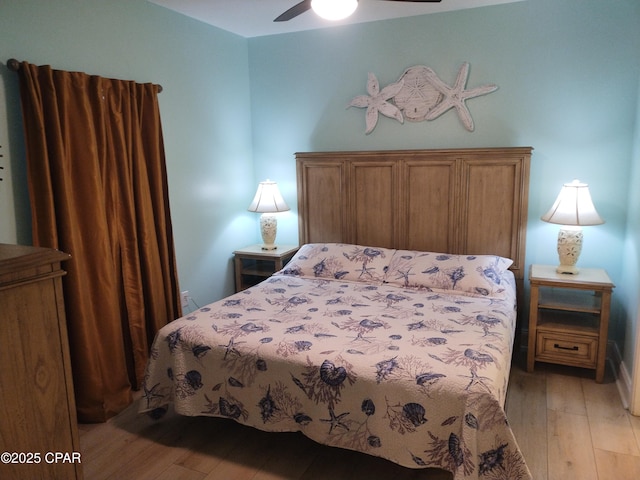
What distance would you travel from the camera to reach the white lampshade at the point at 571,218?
293cm

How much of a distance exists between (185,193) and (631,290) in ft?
10.1

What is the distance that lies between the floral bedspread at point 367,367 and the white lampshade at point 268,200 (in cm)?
96

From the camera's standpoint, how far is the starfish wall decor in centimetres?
343

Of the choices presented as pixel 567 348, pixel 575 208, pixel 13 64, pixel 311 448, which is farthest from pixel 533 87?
pixel 13 64

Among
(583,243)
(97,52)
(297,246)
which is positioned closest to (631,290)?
(583,243)

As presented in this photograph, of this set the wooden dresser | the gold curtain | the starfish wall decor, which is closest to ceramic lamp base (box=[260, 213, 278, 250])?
the gold curtain

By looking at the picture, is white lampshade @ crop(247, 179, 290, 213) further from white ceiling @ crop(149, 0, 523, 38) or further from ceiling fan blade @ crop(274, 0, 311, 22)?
ceiling fan blade @ crop(274, 0, 311, 22)

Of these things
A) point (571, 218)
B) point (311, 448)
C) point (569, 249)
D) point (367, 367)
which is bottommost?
point (311, 448)

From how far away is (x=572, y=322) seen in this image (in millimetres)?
3072

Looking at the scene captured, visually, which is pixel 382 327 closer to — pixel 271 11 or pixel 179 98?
pixel 179 98

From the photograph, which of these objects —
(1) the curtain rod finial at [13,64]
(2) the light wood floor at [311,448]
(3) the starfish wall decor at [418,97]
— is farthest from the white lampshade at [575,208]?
(1) the curtain rod finial at [13,64]

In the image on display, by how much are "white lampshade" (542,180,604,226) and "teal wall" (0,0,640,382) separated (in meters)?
0.24

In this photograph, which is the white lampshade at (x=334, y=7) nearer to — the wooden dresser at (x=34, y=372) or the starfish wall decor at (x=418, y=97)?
the starfish wall decor at (x=418, y=97)

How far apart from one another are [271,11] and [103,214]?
1861 mm
